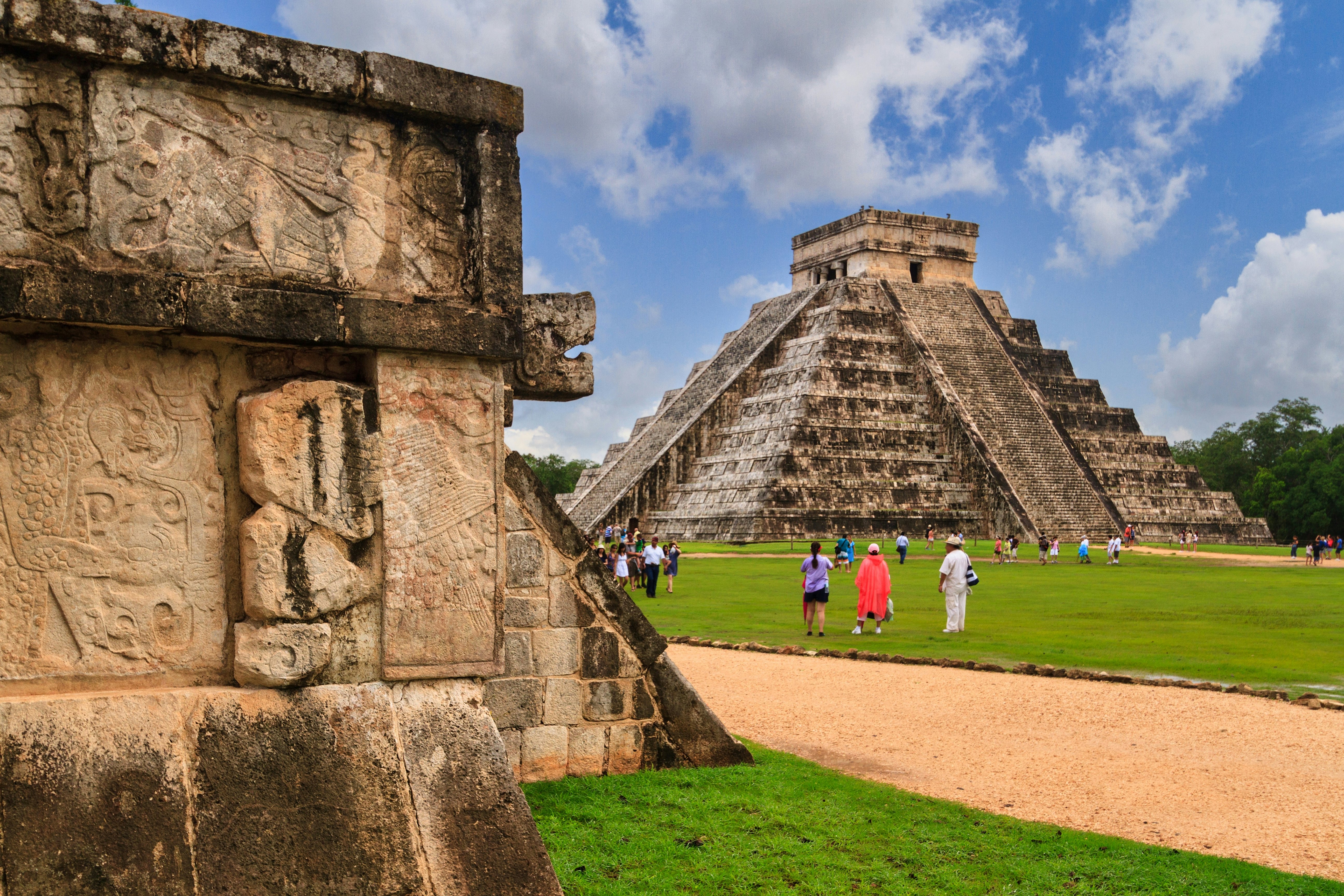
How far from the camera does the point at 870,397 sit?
4275cm

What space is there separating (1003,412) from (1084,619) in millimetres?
29430

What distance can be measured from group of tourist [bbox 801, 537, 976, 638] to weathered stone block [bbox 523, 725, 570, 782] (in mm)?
8397

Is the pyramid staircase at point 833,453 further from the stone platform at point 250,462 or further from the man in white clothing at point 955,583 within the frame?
the stone platform at point 250,462

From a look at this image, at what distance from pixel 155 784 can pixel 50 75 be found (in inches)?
77.6

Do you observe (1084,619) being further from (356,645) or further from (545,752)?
(356,645)

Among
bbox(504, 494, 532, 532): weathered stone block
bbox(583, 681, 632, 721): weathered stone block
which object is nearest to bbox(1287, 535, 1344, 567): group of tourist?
bbox(583, 681, 632, 721): weathered stone block

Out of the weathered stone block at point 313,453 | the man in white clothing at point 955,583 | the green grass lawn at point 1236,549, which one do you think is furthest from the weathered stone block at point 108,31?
the green grass lawn at point 1236,549

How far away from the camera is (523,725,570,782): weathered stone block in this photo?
541 centimetres

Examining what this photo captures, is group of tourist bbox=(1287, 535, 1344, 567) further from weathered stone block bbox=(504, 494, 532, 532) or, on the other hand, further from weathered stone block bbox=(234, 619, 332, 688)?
weathered stone block bbox=(234, 619, 332, 688)

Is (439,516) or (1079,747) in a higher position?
(439,516)

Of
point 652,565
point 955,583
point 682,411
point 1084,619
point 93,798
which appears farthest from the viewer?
point 682,411

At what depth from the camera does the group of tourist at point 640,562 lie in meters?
19.3

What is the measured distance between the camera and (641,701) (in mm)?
5645

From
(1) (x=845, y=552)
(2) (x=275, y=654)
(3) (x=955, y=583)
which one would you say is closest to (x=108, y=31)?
(2) (x=275, y=654)
